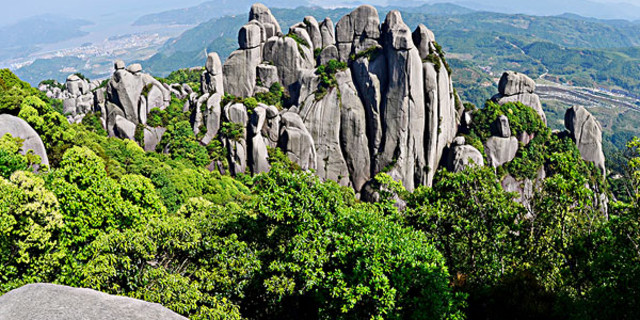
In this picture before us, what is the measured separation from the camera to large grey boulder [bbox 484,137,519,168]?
5112cm

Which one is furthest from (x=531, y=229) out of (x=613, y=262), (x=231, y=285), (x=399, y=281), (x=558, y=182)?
(x=231, y=285)

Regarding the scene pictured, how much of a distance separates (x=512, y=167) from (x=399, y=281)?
4426 cm

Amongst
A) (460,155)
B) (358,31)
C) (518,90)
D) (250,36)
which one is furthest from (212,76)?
(518,90)

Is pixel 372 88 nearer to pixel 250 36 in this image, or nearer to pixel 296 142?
pixel 296 142

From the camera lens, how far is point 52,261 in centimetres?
1365

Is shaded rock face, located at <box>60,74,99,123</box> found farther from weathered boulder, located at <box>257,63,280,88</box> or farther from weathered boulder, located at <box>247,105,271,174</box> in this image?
weathered boulder, located at <box>247,105,271,174</box>

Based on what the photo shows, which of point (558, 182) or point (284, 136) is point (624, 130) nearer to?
point (284, 136)

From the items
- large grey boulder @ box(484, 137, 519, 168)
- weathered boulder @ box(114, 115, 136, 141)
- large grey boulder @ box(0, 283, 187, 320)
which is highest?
large grey boulder @ box(0, 283, 187, 320)

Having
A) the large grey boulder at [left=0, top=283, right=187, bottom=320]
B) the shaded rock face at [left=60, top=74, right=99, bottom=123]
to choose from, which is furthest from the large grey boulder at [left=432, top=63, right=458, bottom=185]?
the shaded rock face at [left=60, top=74, right=99, bottom=123]

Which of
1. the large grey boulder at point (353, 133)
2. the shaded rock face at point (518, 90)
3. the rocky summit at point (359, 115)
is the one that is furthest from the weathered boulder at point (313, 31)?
the shaded rock face at point (518, 90)

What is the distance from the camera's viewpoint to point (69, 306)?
8.38 meters

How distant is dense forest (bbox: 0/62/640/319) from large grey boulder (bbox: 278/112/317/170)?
31.7 metres

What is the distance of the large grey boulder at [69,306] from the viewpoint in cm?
810

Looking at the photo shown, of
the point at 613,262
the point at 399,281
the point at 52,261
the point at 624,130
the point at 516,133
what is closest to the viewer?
the point at 613,262
